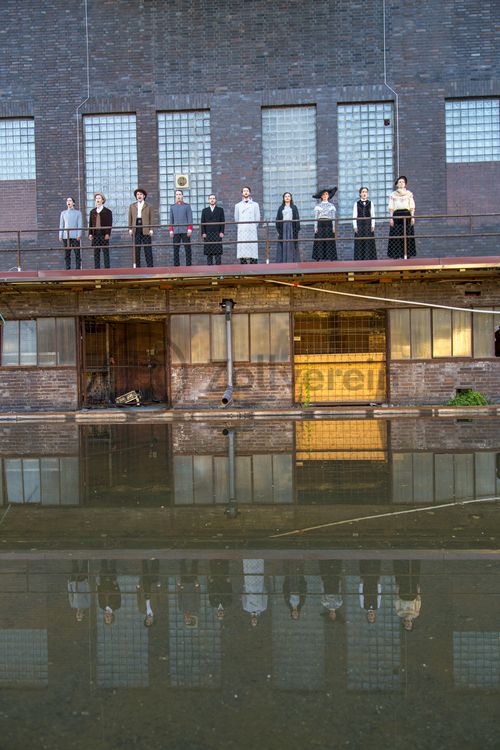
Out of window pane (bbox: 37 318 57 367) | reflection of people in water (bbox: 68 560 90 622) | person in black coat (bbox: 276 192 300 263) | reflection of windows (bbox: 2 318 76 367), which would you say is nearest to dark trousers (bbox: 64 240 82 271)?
reflection of windows (bbox: 2 318 76 367)

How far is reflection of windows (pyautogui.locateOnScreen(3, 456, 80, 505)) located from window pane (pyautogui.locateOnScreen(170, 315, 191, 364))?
8.01 metres

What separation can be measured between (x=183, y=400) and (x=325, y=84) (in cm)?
920

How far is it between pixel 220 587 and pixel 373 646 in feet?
3.71

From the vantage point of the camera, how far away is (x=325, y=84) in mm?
18391

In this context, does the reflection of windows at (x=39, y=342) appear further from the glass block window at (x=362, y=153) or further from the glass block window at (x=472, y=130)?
the glass block window at (x=472, y=130)

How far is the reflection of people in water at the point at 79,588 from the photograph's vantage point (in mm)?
3906

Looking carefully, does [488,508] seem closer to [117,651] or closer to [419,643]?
[419,643]

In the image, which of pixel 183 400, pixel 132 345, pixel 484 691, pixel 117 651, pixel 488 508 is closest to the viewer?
pixel 484 691

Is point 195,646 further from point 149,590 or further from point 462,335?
point 462,335

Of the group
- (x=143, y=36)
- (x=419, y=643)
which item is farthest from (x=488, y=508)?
(x=143, y=36)

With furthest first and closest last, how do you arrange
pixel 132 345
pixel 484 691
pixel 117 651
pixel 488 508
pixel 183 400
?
pixel 132 345 → pixel 183 400 → pixel 488 508 → pixel 117 651 → pixel 484 691

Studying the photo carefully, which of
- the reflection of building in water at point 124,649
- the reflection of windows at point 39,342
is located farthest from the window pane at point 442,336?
the reflection of building in water at point 124,649

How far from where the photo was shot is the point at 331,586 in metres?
4.14

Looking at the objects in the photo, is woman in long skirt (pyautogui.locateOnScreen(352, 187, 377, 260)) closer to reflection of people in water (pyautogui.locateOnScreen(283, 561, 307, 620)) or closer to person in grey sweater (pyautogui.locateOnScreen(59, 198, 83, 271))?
person in grey sweater (pyautogui.locateOnScreen(59, 198, 83, 271))
